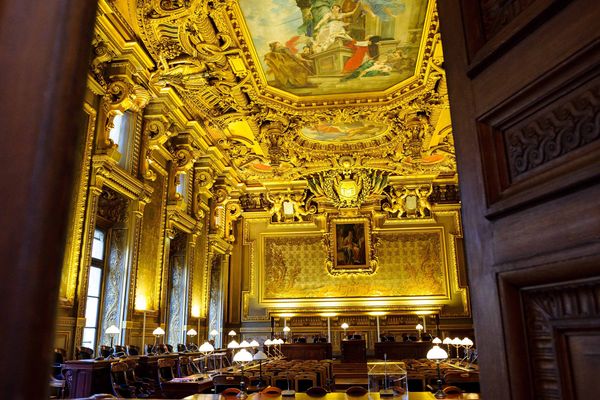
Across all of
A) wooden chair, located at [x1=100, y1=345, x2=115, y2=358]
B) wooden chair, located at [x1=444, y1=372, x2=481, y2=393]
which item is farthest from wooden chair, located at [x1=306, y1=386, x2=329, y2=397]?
wooden chair, located at [x1=100, y1=345, x2=115, y2=358]

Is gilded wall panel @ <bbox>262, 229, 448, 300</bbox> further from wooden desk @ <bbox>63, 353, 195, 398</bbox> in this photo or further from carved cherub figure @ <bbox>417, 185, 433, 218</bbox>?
wooden desk @ <bbox>63, 353, 195, 398</bbox>

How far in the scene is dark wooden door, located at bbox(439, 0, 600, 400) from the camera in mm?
930

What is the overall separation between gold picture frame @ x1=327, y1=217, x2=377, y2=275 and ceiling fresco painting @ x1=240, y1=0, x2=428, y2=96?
24.7 ft

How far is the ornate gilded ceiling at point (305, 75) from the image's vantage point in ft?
28.7

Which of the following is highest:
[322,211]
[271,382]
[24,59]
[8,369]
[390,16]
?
[390,16]

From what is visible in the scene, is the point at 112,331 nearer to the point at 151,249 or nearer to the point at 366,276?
the point at 151,249

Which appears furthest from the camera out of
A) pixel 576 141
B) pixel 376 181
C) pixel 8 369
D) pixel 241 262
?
pixel 241 262

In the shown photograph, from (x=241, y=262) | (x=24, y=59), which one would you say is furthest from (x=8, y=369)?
(x=241, y=262)

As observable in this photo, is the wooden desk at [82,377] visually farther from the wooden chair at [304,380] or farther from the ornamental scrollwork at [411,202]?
the ornamental scrollwork at [411,202]

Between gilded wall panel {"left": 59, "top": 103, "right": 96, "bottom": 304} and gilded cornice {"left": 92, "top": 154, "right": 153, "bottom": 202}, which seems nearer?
gilded wall panel {"left": 59, "top": 103, "right": 96, "bottom": 304}

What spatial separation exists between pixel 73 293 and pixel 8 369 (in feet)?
26.0

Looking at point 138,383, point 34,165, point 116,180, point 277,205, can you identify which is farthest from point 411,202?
point 34,165

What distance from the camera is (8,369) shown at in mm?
679

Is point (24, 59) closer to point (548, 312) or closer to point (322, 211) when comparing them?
point (548, 312)
